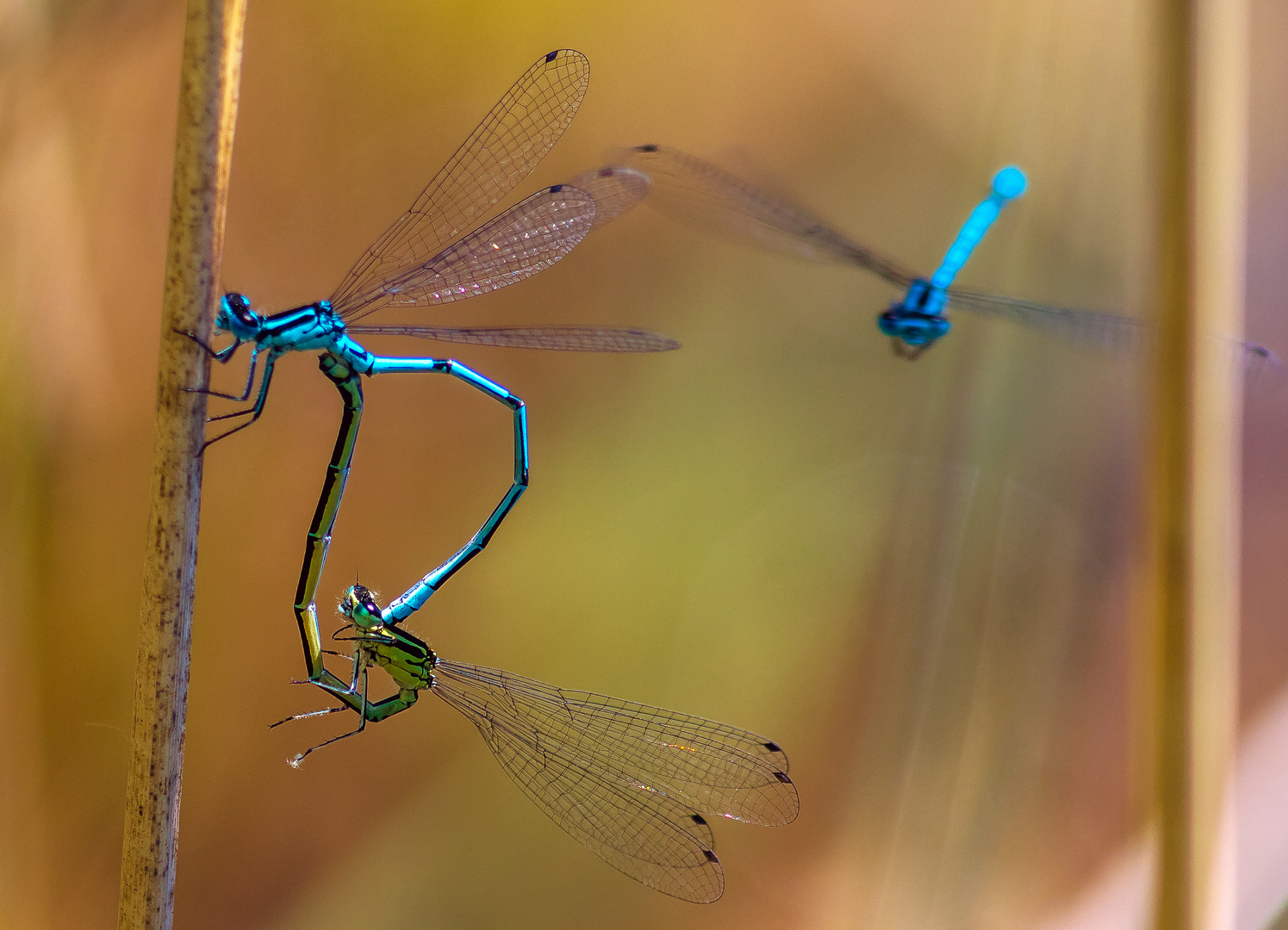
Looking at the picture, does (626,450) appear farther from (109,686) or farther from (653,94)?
(109,686)

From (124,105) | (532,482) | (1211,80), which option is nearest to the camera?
(1211,80)

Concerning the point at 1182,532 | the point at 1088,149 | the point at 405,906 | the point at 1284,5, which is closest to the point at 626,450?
the point at 1182,532

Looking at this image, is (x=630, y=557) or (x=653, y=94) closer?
(x=653, y=94)

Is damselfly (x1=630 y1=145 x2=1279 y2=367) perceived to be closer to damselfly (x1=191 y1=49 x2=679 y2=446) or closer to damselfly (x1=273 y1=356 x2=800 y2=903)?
damselfly (x1=191 y1=49 x2=679 y2=446)

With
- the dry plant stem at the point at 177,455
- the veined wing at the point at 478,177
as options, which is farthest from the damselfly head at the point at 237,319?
the veined wing at the point at 478,177

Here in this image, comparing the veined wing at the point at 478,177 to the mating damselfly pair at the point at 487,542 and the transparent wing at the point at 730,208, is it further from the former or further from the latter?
the transparent wing at the point at 730,208

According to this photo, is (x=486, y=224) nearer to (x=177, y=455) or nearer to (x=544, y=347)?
(x=544, y=347)

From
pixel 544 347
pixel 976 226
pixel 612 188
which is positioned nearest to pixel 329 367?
pixel 544 347
